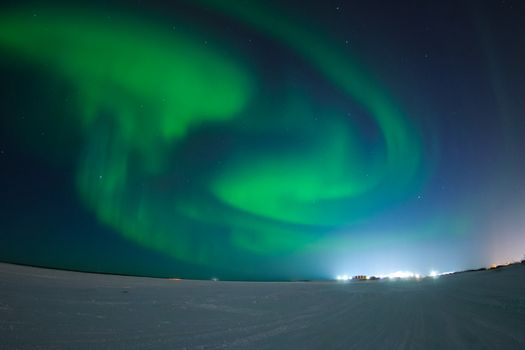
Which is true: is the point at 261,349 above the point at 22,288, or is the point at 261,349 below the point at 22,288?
below

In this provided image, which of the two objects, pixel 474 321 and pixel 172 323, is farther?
pixel 474 321

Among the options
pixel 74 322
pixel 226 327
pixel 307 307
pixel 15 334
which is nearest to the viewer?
pixel 15 334

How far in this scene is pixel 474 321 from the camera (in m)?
5.60

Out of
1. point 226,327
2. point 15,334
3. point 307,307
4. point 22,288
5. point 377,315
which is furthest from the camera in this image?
point 307,307

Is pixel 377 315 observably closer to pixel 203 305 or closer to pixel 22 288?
pixel 203 305

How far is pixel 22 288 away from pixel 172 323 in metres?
5.29

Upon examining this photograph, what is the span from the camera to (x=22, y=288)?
723 centimetres

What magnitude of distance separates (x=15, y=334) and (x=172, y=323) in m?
2.37

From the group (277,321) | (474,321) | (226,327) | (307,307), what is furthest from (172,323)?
(474,321)

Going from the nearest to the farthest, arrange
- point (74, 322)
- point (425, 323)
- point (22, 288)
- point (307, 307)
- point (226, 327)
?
1. point (74, 322)
2. point (226, 327)
3. point (425, 323)
4. point (22, 288)
5. point (307, 307)

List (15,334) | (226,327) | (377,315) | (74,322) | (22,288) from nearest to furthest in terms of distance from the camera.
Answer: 1. (15,334)
2. (74,322)
3. (226,327)
4. (377,315)
5. (22,288)

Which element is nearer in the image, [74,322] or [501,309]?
[74,322]

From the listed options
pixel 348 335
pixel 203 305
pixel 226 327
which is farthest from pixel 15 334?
pixel 348 335

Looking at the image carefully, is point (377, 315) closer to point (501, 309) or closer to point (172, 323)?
point (501, 309)
